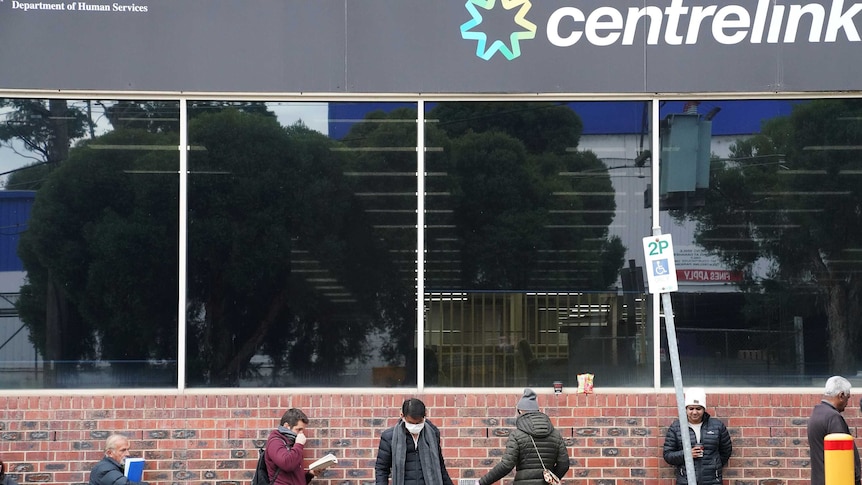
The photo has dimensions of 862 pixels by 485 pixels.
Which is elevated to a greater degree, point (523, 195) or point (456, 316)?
point (523, 195)

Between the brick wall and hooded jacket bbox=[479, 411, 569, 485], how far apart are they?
55.7 inches

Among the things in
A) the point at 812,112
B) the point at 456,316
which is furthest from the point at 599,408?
the point at 812,112

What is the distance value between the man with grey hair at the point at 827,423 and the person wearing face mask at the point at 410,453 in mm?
2957

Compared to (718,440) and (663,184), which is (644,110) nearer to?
(663,184)

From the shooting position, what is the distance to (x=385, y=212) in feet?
34.9

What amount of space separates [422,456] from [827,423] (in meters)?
Answer: 3.19

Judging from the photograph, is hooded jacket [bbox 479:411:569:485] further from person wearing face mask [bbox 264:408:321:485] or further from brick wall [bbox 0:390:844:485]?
person wearing face mask [bbox 264:408:321:485]

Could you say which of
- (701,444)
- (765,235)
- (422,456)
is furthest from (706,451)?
(422,456)

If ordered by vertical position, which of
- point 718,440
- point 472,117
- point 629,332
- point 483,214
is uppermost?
point 472,117

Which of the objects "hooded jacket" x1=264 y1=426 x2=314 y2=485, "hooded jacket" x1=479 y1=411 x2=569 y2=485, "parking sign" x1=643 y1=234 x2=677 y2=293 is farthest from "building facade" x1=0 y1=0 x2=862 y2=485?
"parking sign" x1=643 y1=234 x2=677 y2=293

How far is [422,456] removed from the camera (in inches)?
358

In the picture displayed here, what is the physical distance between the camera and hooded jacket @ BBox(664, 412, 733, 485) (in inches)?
388

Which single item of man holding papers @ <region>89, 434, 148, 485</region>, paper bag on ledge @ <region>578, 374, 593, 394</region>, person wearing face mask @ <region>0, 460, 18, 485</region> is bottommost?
person wearing face mask @ <region>0, 460, 18, 485</region>

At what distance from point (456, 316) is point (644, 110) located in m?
2.61
